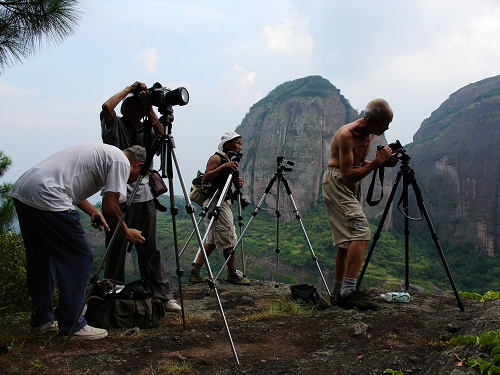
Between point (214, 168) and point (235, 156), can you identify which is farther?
point (214, 168)

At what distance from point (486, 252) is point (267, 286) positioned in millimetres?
53964

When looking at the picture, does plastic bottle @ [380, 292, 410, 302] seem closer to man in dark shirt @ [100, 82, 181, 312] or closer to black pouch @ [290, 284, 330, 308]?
black pouch @ [290, 284, 330, 308]

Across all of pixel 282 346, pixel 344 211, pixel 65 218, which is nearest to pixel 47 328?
pixel 65 218

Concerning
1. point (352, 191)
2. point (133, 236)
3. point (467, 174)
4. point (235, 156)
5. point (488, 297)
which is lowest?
point (488, 297)

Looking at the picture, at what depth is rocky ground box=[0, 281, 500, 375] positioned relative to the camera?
2.43 metres

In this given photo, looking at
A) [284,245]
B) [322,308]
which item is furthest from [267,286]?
[284,245]

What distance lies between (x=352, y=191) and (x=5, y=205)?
5525 millimetres

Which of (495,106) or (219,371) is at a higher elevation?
(495,106)

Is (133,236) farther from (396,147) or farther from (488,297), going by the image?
(488,297)

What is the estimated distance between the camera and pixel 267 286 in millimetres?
6023

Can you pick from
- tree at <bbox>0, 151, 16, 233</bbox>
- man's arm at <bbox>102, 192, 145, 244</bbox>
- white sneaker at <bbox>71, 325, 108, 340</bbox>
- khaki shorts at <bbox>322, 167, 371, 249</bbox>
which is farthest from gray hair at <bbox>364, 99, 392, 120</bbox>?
tree at <bbox>0, 151, 16, 233</bbox>

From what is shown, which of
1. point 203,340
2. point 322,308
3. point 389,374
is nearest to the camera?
point 389,374

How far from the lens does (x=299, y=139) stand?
68875 mm

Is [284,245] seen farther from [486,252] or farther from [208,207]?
[208,207]
